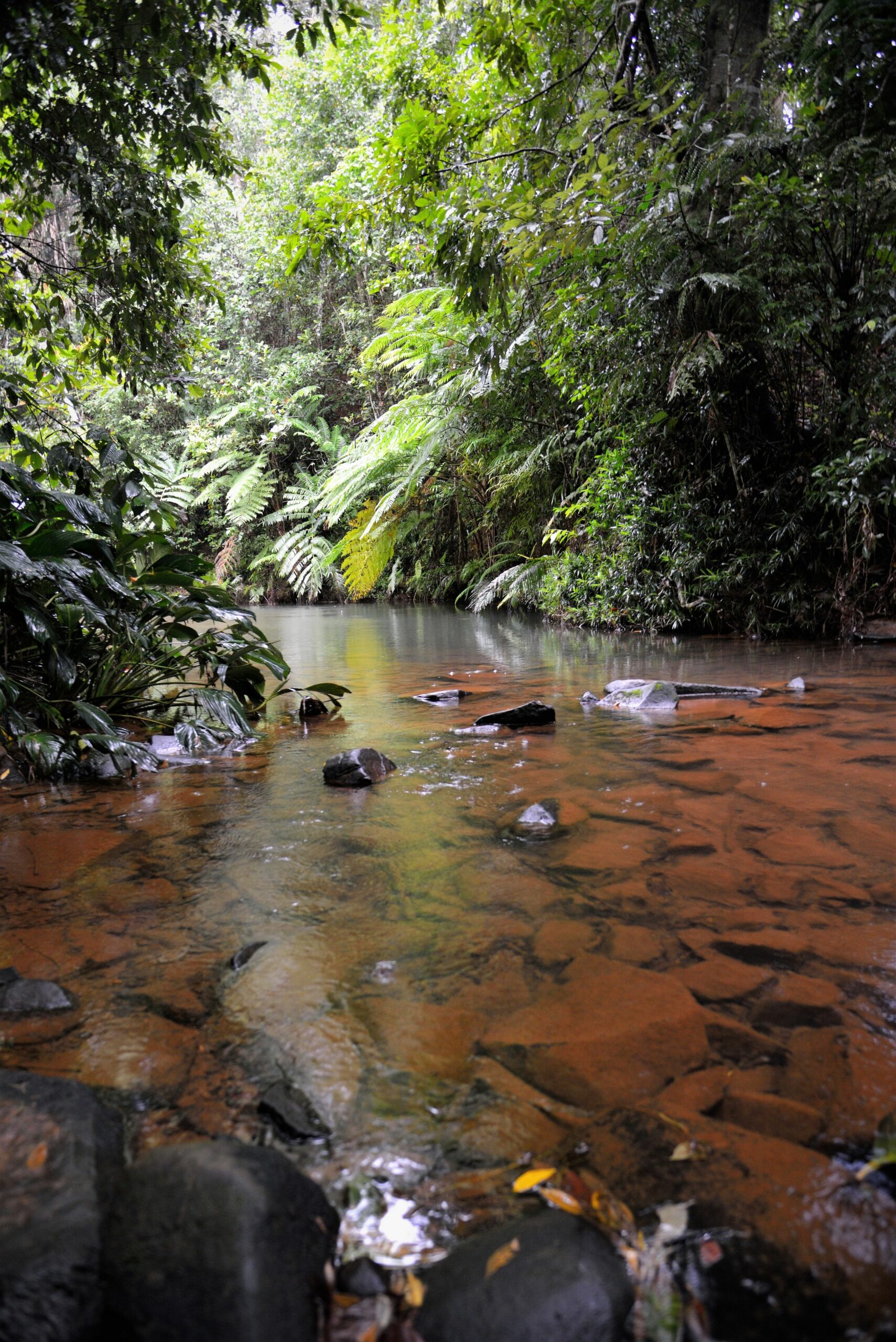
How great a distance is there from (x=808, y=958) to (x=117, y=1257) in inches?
36.2

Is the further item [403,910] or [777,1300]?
[403,910]

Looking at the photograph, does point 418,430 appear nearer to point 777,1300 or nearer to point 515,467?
point 515,467

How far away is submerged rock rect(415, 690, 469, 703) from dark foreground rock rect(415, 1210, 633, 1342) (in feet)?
9.03

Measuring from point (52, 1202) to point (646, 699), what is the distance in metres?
2.69

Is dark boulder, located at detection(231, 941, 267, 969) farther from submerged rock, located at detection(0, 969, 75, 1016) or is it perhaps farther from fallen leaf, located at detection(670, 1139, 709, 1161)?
fallen leaf, located at detection(670, 1139, 709, 1161)

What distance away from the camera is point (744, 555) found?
16.8ft

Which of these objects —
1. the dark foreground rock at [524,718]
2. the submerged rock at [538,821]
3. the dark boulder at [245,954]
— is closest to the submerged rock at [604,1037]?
the dark boulder at [245,954]

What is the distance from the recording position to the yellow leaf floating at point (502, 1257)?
581 millimetres

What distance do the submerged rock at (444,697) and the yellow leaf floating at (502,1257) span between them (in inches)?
109

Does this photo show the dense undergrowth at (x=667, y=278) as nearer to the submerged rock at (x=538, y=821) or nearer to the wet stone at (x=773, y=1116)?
the submerged rock at (x=538, y=821)

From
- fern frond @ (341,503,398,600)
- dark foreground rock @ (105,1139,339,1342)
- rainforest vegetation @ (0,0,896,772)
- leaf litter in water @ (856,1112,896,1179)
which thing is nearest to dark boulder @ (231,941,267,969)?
dark foreground rock @ (105,1139,339,1342)

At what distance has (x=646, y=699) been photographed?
301 cm

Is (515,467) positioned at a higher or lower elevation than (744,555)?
higher

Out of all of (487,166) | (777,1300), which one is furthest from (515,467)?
(777,1300)
